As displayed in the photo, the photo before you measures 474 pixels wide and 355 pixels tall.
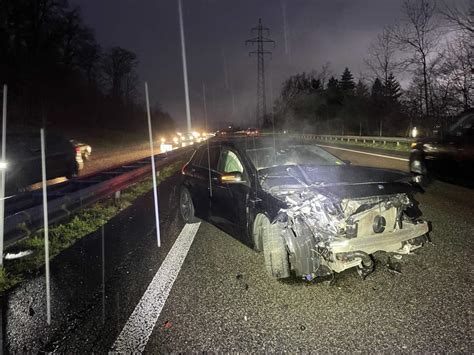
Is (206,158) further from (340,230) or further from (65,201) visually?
(340,230)

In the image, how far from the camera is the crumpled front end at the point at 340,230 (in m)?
3.25

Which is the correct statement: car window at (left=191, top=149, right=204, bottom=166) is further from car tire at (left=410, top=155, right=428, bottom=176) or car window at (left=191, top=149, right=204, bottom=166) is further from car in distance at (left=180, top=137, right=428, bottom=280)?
car tire at (left=410, top=155, right=428, bottom=176)

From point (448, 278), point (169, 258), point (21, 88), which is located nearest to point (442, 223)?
point (448, 278)

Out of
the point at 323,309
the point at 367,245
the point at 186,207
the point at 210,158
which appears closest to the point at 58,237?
the point at 186,207

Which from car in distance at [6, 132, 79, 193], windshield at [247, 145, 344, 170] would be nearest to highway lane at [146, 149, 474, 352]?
windshield at [247, 145, 344, 170]

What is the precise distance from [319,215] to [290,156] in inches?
63.9

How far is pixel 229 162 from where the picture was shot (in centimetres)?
493

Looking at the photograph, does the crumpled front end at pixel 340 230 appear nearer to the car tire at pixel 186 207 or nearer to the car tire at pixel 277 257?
the car tire at pixel 277 257

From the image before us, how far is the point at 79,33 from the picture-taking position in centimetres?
4359

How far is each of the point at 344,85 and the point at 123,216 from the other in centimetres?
6999

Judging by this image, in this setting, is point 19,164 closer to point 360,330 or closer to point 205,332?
point 205,332

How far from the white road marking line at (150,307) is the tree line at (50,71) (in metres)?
28.4

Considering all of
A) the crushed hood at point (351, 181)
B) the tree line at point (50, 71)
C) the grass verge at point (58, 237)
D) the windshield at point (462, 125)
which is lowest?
the grass verge at point (58, 237)

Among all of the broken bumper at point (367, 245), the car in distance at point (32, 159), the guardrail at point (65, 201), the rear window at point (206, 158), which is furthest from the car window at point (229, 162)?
the car in distance at point (32, 159)
